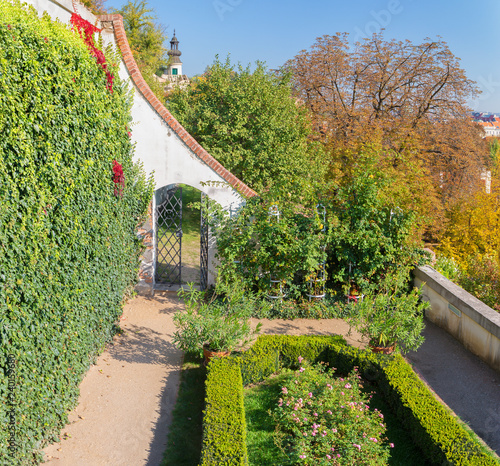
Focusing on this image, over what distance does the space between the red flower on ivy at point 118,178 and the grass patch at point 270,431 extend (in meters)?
4.06

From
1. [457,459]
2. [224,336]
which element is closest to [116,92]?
[224,336]

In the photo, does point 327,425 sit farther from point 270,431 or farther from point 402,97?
point 402,97

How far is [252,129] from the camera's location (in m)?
15.7

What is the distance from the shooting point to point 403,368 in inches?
265

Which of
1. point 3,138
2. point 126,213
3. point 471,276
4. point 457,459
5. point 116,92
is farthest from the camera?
point 471,276

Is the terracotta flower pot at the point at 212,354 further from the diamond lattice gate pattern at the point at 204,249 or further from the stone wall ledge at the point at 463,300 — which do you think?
the stone wall ledge at the point at 463,300

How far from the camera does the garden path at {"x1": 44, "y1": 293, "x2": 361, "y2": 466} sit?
17.8 feet

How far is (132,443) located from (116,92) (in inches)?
227

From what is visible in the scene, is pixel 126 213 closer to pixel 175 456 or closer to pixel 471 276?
pixel 175 456

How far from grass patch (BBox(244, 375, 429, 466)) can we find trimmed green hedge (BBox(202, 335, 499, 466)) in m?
0.14

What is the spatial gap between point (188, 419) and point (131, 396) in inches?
39.7

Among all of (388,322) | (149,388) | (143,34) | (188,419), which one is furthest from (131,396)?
(143,34)

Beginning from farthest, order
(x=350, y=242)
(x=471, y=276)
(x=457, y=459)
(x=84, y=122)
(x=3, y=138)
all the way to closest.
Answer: (x=471, y=276) → (x=350, y=242) → (x=84, y=122) → (x=457, y=459) → (x=3, y=138)

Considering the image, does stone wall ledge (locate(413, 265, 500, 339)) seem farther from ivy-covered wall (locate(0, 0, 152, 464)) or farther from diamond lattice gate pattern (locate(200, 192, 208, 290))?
ivy-covered wall (locate(0, 0, 152, 464))
